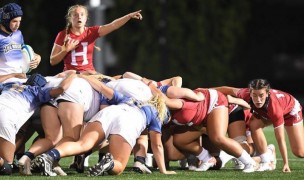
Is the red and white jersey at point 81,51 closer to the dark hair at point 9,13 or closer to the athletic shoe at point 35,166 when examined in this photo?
the dark hair at point 9,13

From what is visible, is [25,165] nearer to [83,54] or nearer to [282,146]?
[83,54]

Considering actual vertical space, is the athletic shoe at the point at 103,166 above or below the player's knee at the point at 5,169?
above

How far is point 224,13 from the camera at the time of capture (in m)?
21.6

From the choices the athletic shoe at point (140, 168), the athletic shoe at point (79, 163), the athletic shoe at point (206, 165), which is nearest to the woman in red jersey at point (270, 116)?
the athletic shoe at point (206, 165)

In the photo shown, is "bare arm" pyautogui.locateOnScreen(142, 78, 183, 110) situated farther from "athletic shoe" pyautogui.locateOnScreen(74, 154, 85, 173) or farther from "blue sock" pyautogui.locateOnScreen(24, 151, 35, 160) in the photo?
"blue sock" pyautogui.locateOnScreen(24, 151, 35, 160)

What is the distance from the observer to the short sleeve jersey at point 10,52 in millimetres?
11312

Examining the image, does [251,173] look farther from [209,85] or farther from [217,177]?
[209,85]


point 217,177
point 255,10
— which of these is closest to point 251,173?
point 217,177

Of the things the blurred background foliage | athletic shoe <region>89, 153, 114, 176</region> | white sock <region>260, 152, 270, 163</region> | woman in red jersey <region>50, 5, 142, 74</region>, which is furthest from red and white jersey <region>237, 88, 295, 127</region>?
the blurred background foliage

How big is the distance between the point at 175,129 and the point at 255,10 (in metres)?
12.2

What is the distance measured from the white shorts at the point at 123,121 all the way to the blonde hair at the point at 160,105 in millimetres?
173

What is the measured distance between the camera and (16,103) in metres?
10.5

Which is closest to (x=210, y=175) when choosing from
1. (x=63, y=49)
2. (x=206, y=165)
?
(x=206, y=165)

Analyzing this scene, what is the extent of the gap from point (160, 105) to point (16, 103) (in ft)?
4.42
